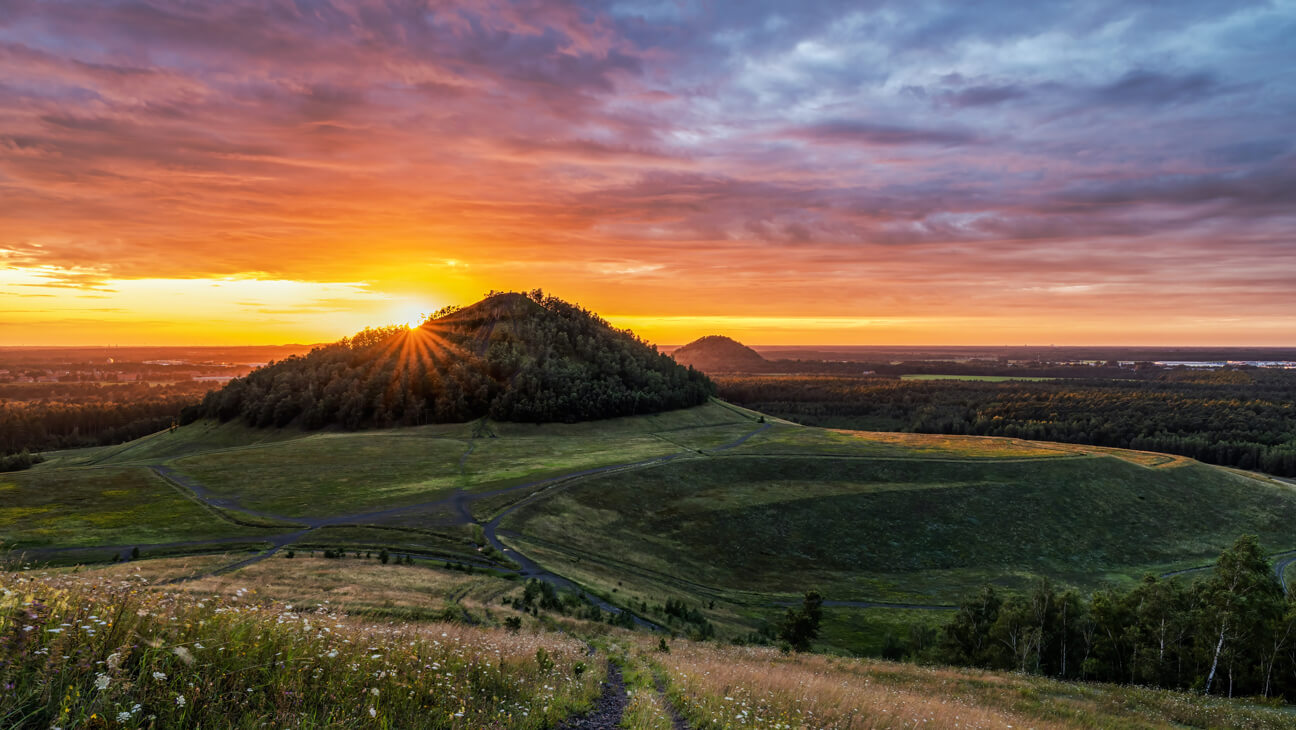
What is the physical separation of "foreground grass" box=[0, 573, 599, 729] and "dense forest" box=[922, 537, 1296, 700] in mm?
43471

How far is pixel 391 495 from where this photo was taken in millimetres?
77312

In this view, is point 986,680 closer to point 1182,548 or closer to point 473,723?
point 473,723

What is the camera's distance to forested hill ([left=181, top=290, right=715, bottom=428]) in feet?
463

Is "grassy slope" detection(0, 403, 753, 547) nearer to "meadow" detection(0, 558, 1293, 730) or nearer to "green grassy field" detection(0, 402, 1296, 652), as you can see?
"green grassy field" detection(0, 402, 1296, 652)

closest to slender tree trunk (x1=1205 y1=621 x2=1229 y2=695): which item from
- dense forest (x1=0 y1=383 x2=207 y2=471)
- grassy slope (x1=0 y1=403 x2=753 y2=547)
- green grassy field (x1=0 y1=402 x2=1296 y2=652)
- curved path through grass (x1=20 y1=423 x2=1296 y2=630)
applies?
green grassy field (x1=0 y1=402 x2=1296 y2=652)

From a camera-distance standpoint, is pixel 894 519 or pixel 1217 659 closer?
pixel 1217 659

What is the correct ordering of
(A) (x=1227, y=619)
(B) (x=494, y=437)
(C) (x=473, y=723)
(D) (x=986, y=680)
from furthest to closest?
(B) (x=494, y=437) → (A) (x=1227, y=619) → (D) (x=986, y=680) → (C) (x=473, y=723)

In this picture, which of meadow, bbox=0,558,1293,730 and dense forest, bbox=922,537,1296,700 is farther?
dense forest, bbox=922,537,1296,700

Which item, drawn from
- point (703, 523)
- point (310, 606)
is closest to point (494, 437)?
point (703, 523)

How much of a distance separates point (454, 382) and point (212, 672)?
491 ft

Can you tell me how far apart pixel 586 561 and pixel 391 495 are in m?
30.5

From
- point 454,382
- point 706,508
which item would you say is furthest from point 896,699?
point 454,382

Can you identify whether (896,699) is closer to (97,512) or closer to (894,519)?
(894,519)

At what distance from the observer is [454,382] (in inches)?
5955
